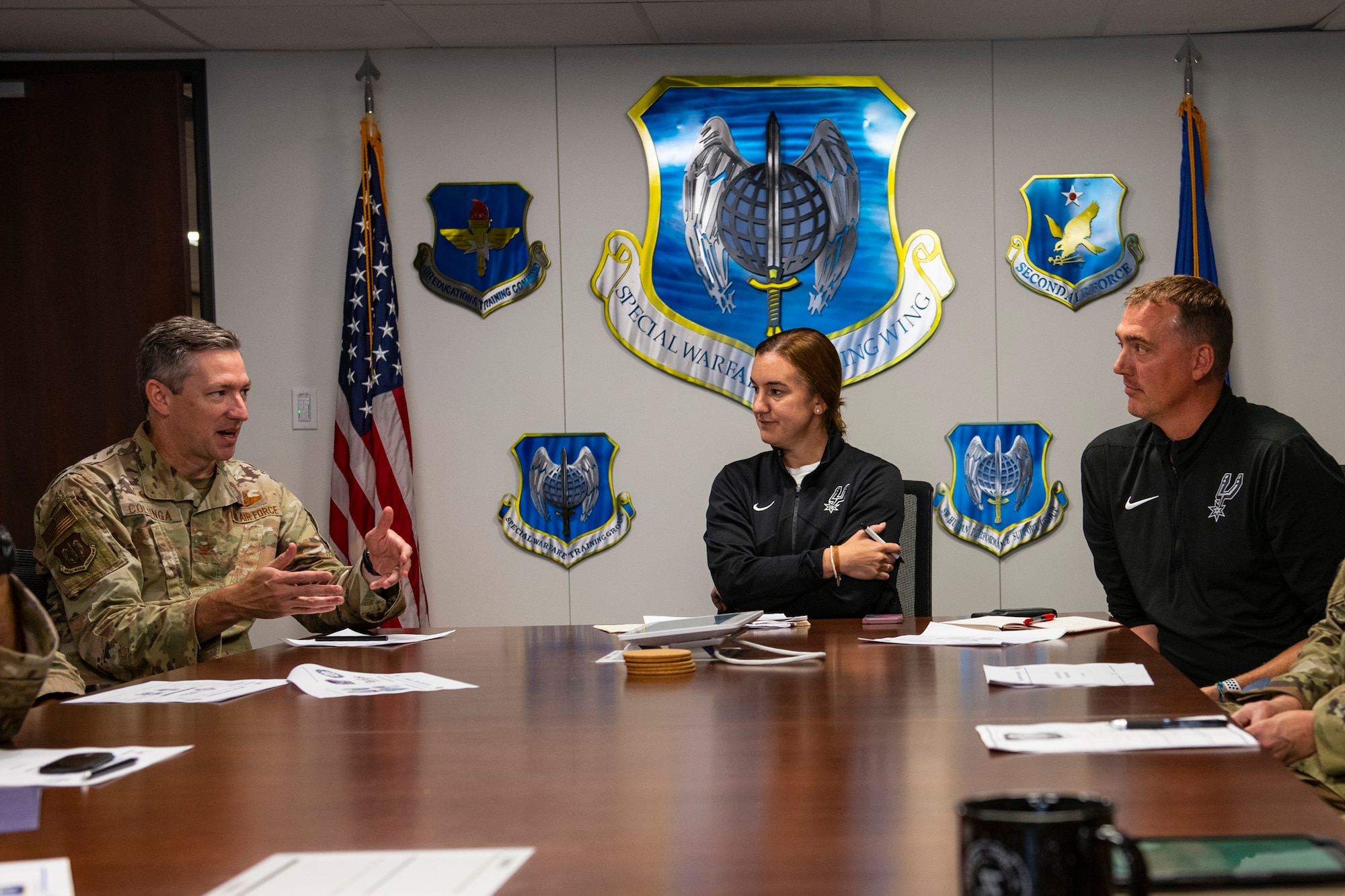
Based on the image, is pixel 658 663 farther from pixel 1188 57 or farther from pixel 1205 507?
pixel 1188 57

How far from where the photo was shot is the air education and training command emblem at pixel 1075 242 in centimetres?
405

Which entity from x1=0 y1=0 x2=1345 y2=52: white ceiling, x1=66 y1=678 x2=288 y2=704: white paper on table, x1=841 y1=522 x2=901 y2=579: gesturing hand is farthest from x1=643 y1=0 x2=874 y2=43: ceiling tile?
x1=66 y1=678 x2=288 y2=704: white paper on table

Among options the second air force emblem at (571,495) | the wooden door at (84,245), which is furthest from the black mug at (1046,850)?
the wooden door at (84,245)

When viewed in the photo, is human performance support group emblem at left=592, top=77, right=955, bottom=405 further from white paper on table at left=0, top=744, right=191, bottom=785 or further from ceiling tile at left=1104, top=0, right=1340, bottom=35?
white paper on table at left=0, top=744, right=191, bottom=785

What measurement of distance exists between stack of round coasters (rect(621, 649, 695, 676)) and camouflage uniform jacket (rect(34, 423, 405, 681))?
82 cm

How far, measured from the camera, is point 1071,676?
1.72m

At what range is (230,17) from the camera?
3.79 m

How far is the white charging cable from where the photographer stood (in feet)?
6.45

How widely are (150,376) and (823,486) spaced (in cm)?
170

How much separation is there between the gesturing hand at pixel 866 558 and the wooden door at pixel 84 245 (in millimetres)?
2782

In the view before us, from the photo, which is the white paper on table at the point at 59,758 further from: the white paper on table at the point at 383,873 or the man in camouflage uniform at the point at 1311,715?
the man in camouflage uniform at the point at 1311,715

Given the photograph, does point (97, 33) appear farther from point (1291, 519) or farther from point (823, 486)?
point (1291, 519)

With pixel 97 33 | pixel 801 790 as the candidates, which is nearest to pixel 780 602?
pixel 801 790

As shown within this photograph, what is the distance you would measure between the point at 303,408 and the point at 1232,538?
3.13 m
